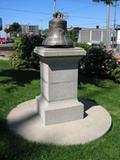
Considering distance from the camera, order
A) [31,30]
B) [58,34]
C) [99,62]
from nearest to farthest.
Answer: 1. [58,34]
2. [99,62]
3. [31,30]

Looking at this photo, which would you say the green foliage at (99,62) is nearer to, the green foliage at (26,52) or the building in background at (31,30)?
the green foliage at (26,52)

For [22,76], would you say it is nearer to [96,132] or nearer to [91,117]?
[91,117]

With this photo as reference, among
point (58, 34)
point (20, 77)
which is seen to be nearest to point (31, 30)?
point (20, 77)

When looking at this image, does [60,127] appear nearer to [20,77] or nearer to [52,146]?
[52,146]

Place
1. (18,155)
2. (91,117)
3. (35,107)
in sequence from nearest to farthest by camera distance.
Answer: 1. (18,155)
2. (91,117)
3. (35,107)

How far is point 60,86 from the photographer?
16.3 ft

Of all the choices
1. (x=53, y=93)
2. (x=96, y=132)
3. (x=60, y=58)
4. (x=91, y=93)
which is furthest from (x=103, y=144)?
(x=91, y=93)

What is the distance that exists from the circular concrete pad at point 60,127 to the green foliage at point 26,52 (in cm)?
523

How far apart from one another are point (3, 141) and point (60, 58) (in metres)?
1.73

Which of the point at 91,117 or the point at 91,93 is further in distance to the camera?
the point at 91,93

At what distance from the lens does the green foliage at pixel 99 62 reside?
9719 millimetres

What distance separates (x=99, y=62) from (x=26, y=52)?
3022 millimetres

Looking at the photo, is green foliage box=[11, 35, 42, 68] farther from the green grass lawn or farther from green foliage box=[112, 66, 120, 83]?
green foliage box=[112, 66, 120, 83]

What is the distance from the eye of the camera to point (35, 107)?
5.70 metres
